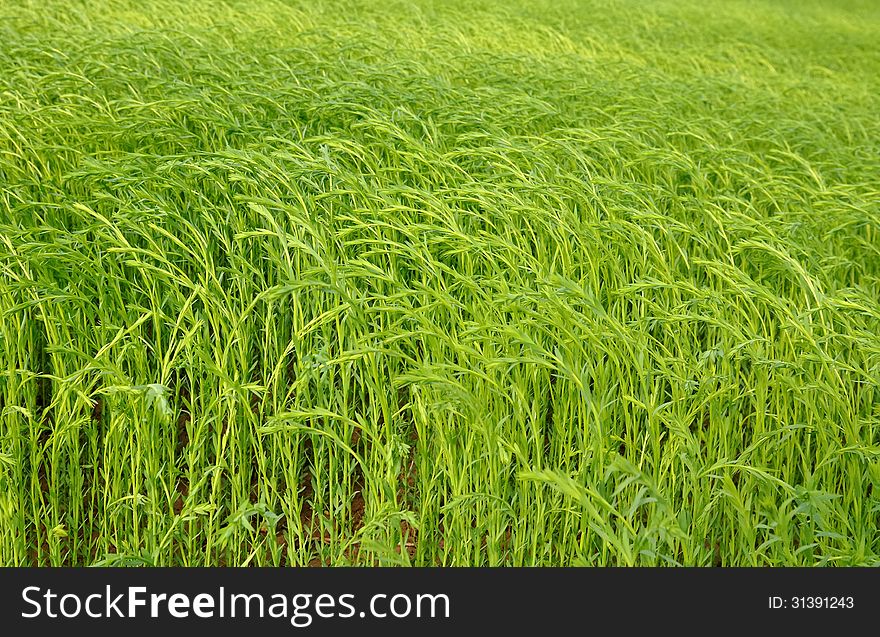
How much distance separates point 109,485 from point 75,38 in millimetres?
3642

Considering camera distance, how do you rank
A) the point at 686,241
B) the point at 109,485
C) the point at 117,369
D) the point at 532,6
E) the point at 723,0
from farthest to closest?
1. the point at 723,0
2. the point at 532,6
3. the point at 686,241
4. the point at 109,485
5. the point at 117,369

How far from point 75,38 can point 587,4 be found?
8.60 m

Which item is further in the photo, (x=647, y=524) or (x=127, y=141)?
(x=127, y=141)

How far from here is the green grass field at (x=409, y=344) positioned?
216cm

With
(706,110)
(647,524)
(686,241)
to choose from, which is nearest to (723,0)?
(706,110)

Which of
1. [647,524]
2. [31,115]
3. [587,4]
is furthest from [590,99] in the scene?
[587,4]

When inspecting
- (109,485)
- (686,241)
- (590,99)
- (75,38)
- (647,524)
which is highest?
(75,38)

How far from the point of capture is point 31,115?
3.37 metres

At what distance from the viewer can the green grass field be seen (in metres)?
2.16

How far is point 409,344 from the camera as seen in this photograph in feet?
7.55

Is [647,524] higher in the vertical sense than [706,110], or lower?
lower

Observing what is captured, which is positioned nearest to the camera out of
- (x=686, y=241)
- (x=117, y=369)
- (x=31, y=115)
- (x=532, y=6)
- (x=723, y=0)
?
(x=117, y=369)

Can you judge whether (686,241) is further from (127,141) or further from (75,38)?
(75,38)

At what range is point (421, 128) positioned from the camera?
156 inches
